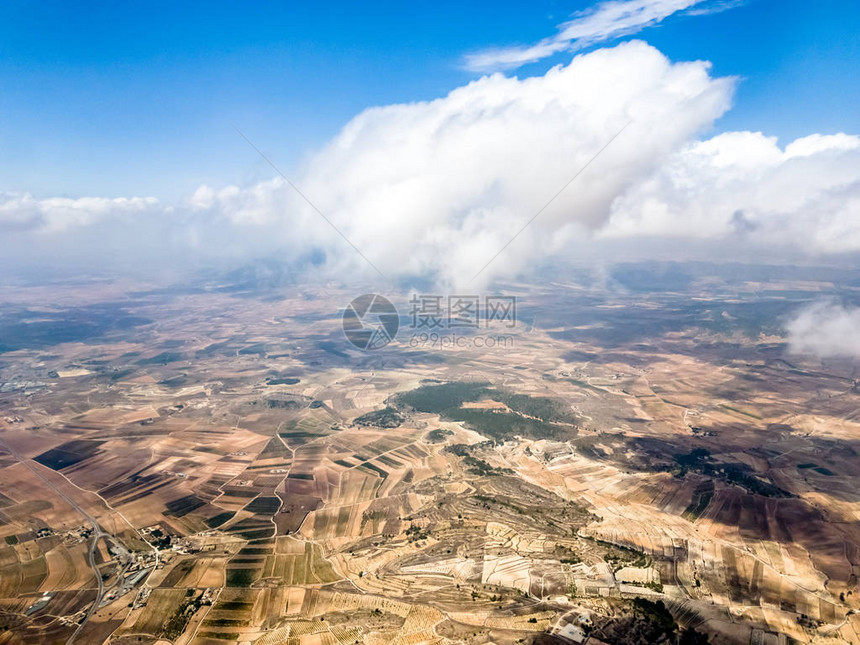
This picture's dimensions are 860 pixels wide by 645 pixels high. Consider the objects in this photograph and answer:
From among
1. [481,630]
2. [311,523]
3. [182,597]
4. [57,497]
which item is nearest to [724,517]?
[481,630]

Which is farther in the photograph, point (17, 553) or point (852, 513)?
point (852, 513)

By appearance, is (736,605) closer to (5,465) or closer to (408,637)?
(408,637)

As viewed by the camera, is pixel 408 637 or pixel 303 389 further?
pixel 303 389

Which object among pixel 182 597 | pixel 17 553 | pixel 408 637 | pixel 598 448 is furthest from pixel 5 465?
pixel 598 448

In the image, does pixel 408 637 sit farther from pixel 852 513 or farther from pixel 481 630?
pixel 852 513

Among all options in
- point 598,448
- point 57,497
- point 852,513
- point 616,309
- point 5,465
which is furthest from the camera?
point 616,309

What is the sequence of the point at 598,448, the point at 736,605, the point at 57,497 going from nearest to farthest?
the point at 736,605 < the point at 57,497 < the point at 598,448
